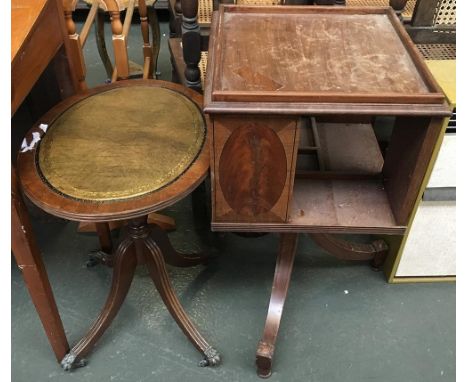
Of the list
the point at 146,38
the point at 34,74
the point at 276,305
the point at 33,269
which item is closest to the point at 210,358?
the point at 276,305

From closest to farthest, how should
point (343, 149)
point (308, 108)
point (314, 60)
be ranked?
1. point (308, 108)
2. point (314, 60)
3. point (343, 149)

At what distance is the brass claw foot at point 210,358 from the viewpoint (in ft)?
4.74

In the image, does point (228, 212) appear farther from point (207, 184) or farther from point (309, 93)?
point (207, 184)

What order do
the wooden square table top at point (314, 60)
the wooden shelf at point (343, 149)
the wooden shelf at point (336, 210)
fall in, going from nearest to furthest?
the wooden square table top at point (314, 60)
the wooden shelf at point (336, 210)
the wooden shelf at point (343, 149)

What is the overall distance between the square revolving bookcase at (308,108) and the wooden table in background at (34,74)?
43cm

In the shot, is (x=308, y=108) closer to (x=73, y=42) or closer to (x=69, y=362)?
(x=73, y=42)

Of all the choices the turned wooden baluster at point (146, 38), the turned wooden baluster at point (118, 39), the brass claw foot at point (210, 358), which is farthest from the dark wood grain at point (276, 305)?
the turned wooden baluster at point (146, 38)

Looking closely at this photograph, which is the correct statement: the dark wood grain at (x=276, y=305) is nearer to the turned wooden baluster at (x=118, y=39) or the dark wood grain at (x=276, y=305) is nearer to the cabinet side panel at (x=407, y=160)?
the cabinet side panel at (x=407, y=160)

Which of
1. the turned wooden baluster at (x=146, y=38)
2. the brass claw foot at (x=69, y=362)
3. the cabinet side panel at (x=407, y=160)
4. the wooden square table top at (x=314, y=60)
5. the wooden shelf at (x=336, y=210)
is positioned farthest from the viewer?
the turned wooden baluster at (x=146, y=38)

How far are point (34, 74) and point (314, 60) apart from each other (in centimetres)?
69

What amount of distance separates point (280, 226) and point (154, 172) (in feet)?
1.15

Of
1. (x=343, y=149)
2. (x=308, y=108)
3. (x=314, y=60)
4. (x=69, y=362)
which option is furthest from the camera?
(x=343, y=149)

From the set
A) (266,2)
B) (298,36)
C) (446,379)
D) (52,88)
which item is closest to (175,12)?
(266,2)

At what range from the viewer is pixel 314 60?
118 centimetres
